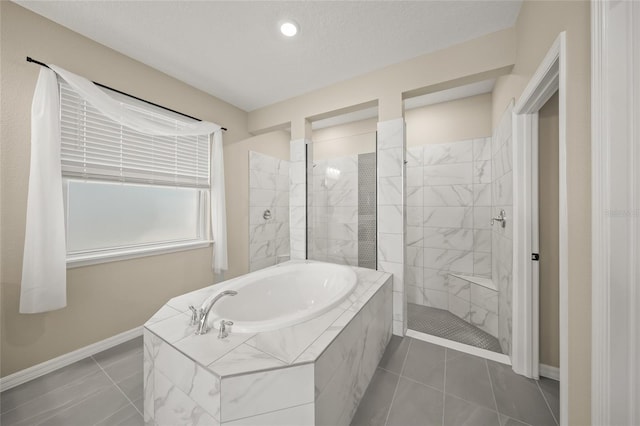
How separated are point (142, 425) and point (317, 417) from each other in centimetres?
103

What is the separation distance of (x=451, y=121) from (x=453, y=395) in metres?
2.66

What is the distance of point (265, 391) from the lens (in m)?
0.83

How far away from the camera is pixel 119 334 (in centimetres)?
185

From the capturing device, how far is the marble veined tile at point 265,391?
0.80 metres

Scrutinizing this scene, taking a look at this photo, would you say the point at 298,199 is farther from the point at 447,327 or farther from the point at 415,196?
the point at 447,327

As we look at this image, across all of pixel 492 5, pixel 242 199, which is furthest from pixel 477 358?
pixel 242 199

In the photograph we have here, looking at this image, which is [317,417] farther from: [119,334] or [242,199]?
[242,199]

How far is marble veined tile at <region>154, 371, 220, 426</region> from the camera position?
33.6 inches

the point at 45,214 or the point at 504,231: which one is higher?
the point at 45,214

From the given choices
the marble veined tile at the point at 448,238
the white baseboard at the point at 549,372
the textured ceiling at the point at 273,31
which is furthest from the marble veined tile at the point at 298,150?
the white baseboard at the point at 549,372

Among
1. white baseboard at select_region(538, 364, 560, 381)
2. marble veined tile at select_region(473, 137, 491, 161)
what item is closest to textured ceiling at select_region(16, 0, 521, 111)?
marble veined tile at select_region(473, 137, 491, 161)

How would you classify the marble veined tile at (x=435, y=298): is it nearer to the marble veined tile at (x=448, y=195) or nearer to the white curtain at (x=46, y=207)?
the marble veined tile at (x=448, y=195)

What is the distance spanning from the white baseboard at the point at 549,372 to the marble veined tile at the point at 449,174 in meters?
1.74

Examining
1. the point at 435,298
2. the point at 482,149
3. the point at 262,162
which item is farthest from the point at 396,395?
the point at 262,162
